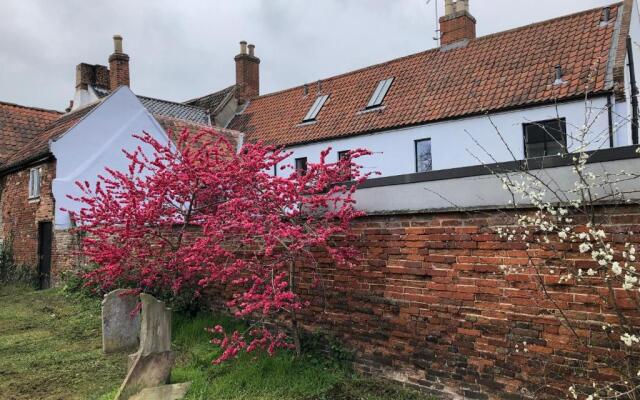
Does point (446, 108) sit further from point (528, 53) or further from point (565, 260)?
point (565, 260)

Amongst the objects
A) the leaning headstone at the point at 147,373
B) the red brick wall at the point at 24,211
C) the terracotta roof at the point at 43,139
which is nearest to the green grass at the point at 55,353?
the leaning headstone at the point at 147,373

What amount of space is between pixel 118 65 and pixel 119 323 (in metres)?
15.5

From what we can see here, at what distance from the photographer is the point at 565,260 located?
4.19 meters

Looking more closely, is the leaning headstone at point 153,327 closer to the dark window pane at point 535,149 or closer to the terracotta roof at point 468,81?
the terracotta roof at point 468,81

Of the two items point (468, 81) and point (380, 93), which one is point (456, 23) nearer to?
point (468, 81)

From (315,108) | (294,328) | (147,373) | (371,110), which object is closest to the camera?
(147,373)

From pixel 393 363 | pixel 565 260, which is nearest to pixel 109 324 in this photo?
pixel 393 363

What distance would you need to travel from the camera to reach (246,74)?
27.2m

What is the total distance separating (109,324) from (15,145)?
48.8ft

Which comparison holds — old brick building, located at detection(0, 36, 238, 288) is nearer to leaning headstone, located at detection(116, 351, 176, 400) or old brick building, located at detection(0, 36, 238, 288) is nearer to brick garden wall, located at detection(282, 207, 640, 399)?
leaning headstone, located at detection(116, 351, 176, 400)

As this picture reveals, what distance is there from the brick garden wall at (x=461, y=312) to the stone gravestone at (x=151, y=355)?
2077mm

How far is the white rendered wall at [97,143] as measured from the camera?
14328 mm

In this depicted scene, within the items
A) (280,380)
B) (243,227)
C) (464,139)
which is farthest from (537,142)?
(280,380)

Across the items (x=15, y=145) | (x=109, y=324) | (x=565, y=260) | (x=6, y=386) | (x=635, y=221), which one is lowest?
(x=6, y=386)
